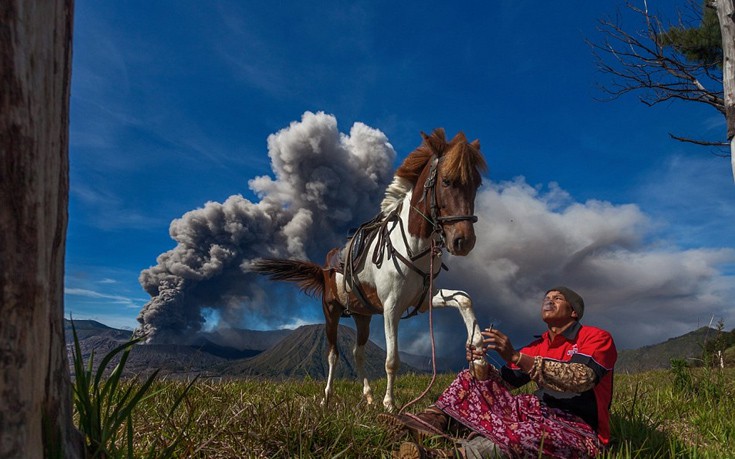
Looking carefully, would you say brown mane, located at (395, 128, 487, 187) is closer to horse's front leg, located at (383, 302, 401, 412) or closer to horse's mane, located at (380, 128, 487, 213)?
horse's mane, located at (380, 128, 487, 213)

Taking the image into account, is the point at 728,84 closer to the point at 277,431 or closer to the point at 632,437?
the point at 632,437

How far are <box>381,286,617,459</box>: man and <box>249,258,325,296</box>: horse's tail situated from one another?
13.6ft

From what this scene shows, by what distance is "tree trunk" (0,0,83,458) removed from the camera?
1448mm

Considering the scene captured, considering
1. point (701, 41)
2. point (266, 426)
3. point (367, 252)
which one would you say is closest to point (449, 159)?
point (367, 252)

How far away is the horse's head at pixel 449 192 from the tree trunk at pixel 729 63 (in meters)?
3.45

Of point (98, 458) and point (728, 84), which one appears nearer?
point (98, 458)

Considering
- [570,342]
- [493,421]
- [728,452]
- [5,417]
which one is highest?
[570,342]

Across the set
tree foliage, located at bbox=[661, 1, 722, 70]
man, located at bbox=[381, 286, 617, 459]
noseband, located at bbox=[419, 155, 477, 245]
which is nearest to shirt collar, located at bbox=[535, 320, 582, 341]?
man, located at bbox=[381, 286, 617, 459]

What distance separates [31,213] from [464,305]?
12.0 ft

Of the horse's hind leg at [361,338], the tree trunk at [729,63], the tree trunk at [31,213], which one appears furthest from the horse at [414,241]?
the tree trunk at [729,63]

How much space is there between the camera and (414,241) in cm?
506

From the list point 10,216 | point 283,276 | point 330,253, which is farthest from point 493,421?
point 283,276

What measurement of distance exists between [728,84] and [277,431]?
670 cm

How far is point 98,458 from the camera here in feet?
6.77
